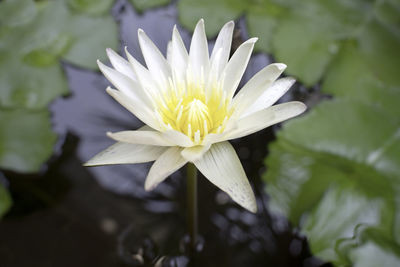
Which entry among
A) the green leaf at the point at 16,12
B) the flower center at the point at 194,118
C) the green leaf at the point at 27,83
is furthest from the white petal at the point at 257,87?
the green leaf at the point at 16,12

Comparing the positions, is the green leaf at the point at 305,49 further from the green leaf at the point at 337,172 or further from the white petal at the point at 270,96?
the white petal at the point at 270,96

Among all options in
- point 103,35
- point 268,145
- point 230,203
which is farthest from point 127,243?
point 103,35

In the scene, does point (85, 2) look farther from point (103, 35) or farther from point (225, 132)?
point (225, 132)

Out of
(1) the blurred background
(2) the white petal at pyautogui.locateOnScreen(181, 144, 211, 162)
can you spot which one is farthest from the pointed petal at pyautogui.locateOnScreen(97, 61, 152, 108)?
(1) the blurred background

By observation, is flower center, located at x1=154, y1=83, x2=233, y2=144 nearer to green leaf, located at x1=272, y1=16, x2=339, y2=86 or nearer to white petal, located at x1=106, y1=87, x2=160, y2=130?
white petal, located at x1=106, y1=87, x2=160, y2=130

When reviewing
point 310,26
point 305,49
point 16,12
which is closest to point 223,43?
point 305,49
